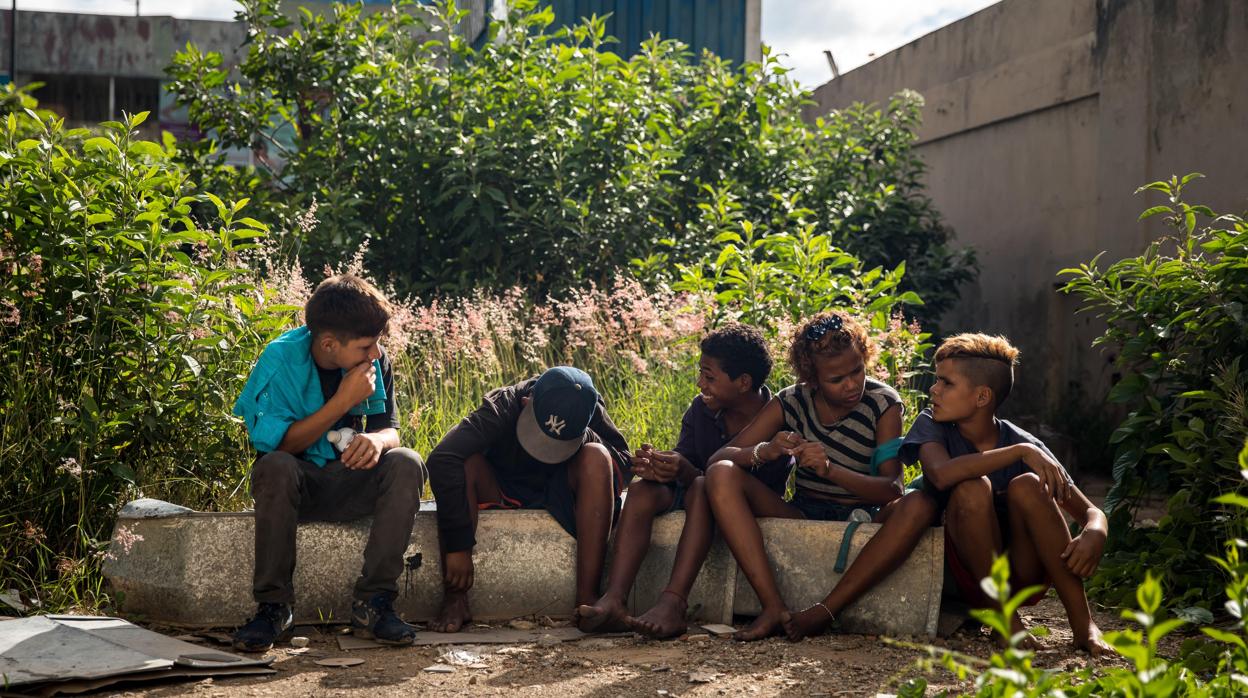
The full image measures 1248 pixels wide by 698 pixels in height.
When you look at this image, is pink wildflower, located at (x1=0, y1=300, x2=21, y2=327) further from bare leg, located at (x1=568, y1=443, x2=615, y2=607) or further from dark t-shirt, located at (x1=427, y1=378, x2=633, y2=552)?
bare leg, located at (x1=568, y1=443, x2=615, y2=607)

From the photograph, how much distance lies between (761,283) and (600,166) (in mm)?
2093

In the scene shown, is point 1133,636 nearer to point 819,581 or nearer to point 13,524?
point 819,581

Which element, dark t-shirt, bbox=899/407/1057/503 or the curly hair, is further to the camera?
the curly hair

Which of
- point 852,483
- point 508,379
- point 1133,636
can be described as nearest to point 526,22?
point 508,379

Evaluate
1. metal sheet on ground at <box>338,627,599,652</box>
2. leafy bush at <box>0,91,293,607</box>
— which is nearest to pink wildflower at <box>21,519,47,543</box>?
leafy bush at <box>0,91,293,607</box>

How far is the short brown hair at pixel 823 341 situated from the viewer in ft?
13.5

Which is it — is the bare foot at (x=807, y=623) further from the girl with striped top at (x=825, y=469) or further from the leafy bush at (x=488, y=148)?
the leafy bush at (x=488, y=148)

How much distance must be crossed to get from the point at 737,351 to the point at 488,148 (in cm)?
359

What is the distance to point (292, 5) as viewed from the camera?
13.6 meters

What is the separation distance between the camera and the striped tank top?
418 cm

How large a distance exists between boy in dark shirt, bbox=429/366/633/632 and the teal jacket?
42 centimetres

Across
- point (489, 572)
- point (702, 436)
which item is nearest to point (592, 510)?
point (489, 572)

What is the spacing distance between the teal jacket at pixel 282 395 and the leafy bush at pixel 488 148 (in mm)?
3350

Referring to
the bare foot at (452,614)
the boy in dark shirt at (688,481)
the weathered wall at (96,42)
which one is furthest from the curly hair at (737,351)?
the weathered wall at (96,42)
